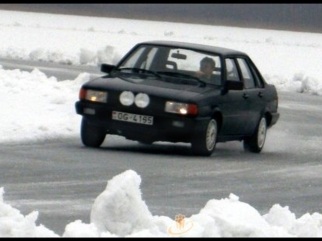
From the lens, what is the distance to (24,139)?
1741 centimetres

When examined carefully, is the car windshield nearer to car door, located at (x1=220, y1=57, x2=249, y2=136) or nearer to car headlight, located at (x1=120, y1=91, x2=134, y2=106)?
car door, located at (x1=220, y1=57, x2=249, y2=136)

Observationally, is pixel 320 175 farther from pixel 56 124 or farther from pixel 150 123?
pixel 56 124

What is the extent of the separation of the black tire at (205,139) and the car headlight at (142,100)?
0.70 m

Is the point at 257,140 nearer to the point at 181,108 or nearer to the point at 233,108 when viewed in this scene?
the point at 233,108

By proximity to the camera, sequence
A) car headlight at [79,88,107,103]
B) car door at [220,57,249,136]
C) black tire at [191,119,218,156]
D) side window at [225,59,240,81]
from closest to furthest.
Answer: black tire at [191,119,218,156] → car headlight at [79,88,107,103] → car door at [220,57,249,136] → side window at [225,59,240,81]

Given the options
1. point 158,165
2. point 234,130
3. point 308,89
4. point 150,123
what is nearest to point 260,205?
point 158,165

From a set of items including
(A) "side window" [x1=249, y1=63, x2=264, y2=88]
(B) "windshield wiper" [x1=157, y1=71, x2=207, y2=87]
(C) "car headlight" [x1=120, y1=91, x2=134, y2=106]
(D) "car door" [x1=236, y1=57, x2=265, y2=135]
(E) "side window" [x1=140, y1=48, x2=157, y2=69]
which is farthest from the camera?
(A) "side window" [x1=249, y1=63, x2=264, y2=88]

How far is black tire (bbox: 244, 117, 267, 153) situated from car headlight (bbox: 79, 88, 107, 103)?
249cm

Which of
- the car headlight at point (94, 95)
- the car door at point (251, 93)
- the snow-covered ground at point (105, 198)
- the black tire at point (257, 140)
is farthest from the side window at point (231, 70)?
the snow-covered ground at point (105, 198)

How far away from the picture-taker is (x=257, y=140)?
59.8 feet

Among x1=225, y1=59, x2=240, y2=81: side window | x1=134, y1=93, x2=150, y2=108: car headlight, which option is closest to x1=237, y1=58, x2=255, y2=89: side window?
x1=225, y1=59, x2=240, y2=81: side window

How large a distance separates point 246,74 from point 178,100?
2.37m

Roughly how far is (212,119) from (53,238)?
8.55 m

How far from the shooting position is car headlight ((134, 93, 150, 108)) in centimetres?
1622
